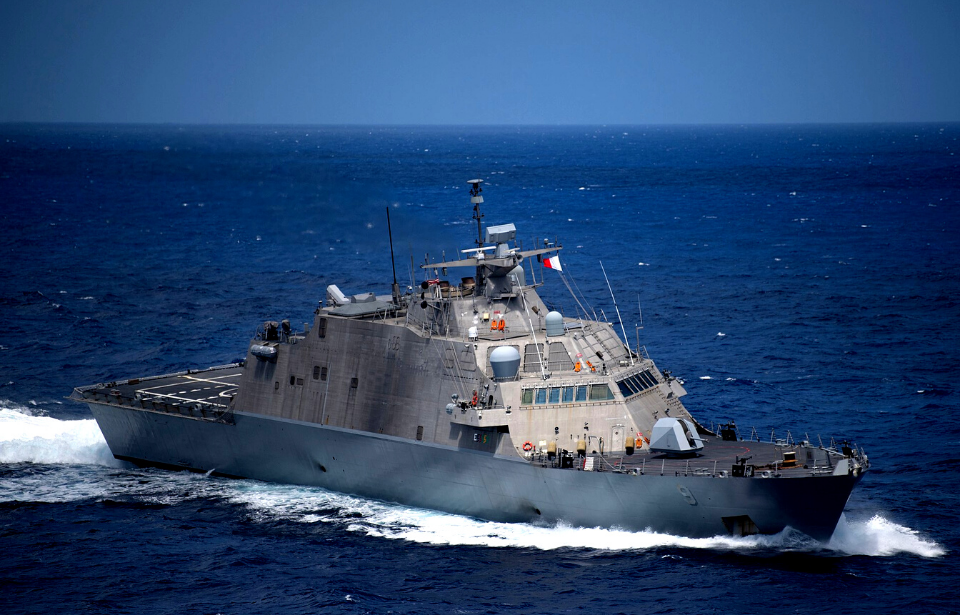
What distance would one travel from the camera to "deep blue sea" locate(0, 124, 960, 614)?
3103cm

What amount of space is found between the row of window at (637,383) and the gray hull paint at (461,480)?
12.4ft

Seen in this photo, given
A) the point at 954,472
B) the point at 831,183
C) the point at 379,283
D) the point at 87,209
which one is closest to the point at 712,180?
the point at 831,183

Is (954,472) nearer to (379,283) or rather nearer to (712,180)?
(379,283)

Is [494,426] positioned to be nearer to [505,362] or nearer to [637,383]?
[505,362]

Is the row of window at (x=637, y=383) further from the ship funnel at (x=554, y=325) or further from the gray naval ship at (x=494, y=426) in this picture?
the ship funnel at (x=554, y=325)

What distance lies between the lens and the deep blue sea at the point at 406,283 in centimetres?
3103

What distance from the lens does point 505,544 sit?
3381 cm

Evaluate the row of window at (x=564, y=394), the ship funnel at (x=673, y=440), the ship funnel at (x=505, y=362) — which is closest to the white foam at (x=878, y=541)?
the ship funnel at (x=673, y=440)

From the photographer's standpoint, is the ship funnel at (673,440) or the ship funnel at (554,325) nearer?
the ship funnel at (673,440)

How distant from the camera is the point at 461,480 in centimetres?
3588

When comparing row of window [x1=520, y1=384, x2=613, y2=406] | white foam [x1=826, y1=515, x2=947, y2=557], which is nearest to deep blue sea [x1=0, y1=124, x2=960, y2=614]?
white foam [x1=826, y1=515, x2=947, y2=557]

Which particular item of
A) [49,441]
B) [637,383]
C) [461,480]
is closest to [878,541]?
[637,383]

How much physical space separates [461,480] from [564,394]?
4277 mm

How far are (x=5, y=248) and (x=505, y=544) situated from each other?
2631 inches
